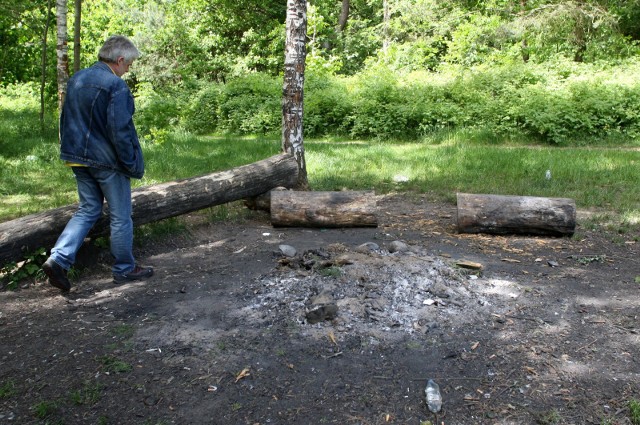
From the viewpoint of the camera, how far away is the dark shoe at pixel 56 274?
4621 mm

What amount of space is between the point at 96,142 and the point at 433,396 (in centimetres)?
342

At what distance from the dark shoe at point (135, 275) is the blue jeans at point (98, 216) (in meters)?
0.04

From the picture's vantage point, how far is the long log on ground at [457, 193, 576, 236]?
6.55 meters

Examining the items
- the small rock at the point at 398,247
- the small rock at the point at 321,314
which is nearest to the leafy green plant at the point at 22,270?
the small rock at the point at 321,314

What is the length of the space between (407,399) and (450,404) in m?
0.25

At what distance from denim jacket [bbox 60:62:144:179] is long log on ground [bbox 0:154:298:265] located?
799mm

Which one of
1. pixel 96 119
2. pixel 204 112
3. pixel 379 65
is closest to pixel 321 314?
pixel 96 119

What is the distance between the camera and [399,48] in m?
21.8

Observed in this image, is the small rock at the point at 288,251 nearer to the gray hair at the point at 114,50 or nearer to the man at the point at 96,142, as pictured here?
the man at the point at 96,142

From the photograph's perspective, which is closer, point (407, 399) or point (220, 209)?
point (407, 399)

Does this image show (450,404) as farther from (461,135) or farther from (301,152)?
(461,135)

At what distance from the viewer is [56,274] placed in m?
4.66

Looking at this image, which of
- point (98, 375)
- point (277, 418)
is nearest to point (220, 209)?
point (98, 375)

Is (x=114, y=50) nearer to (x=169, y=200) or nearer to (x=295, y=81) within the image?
(x=169, y=200)
